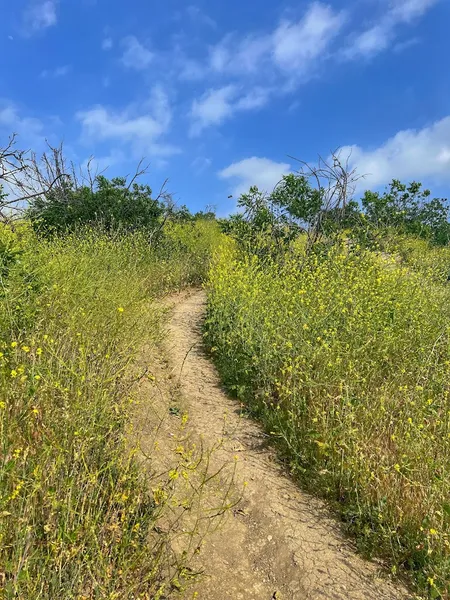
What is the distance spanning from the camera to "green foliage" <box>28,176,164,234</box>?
382 inches

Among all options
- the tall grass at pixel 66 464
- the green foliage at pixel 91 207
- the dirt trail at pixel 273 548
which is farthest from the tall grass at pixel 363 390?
the green foliage at pixel 91 207

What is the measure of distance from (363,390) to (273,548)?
1489 millimetres

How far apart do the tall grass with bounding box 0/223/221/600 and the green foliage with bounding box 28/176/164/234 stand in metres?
5.99

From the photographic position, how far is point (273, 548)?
8.55 ft

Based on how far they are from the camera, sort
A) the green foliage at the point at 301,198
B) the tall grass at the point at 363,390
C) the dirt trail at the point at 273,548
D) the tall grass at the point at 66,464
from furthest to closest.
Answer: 1. the green foliage at the point at 301,198
2. the tall grass at the point at 363,390
3. the dirt trail at the point at 273,548
4. the tall grass at the point at 66,464

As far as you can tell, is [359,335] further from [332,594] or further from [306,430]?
[332,594]

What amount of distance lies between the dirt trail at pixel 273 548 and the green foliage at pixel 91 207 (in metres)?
7.36

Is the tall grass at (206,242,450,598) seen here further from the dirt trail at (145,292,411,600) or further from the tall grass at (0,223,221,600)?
the tall grass at (0,223,221,600)

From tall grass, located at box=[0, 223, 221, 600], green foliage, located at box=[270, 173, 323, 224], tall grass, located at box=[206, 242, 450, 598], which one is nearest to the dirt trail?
tall grass, located at box=[206, 242, 450, 598]

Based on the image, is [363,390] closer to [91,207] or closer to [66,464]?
[66,464]

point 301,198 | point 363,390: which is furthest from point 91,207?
point 363,390

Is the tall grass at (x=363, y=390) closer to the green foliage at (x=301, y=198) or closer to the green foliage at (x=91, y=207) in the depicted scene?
the green foliage at (x=301, y=198)

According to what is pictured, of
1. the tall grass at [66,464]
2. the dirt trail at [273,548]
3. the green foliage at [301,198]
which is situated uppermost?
the green foliage at [301,198]

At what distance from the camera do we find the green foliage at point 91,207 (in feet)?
31.8
